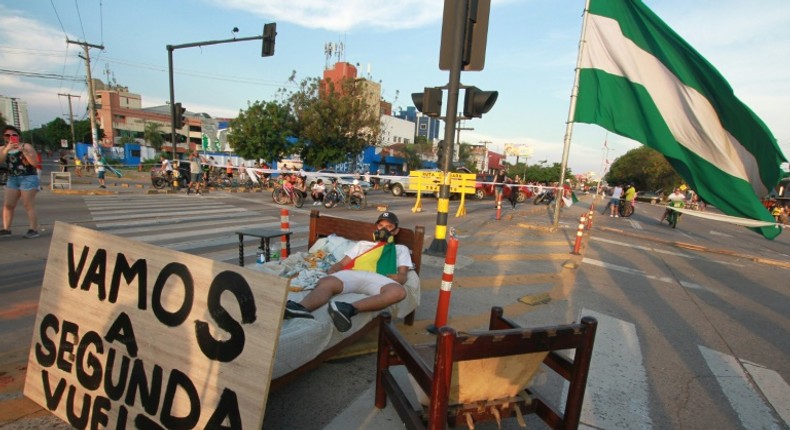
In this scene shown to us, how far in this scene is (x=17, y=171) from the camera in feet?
19.7

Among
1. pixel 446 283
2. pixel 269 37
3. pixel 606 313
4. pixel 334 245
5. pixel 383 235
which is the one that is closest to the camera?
pixel 446 283

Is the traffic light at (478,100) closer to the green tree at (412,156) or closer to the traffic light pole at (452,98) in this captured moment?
the traffic light pole at (452,98)

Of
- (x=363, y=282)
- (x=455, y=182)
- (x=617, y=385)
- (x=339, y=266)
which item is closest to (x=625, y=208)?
(x=455, y=182)

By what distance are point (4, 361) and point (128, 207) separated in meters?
9.67

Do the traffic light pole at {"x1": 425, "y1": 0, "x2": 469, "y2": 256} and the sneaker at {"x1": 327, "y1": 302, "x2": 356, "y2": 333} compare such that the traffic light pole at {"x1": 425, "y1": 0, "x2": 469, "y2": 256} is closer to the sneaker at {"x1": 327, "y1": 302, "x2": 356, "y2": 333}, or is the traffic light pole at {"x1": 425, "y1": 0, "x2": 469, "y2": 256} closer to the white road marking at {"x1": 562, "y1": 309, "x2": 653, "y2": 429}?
the white road marking at {"x1": 562, "y1": 309, "x2": 653, "y2": 429}

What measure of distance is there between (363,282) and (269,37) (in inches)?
472

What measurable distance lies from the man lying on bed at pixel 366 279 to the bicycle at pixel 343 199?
10767mm

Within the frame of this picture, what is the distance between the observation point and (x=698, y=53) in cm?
492

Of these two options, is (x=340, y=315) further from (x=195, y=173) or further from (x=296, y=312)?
(x=195, y=173)

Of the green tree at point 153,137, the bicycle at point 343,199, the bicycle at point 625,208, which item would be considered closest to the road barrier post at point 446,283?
the bicycle at point 343,199

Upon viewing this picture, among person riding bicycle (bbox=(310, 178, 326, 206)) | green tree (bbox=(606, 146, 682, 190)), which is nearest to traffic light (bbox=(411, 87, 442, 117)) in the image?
person riding bicycle (bbox=(310, 178, 326, 206))

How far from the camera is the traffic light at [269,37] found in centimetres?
1266

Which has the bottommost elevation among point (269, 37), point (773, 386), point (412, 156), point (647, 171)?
point (773, 386)

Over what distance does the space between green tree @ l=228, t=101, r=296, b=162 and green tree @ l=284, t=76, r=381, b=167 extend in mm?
1031
